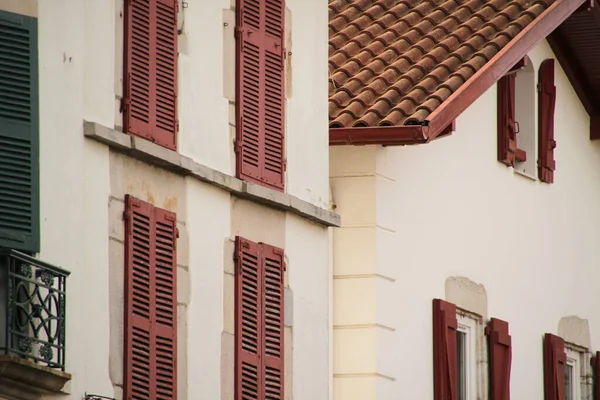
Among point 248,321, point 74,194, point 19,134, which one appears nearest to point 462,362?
point 248,321

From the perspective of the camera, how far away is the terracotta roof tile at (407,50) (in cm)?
2233

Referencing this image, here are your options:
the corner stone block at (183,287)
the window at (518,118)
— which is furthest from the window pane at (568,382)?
the corner stone block at (183,287)

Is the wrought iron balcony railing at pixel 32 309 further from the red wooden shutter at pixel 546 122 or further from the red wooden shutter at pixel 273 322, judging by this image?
the red wooden shutter at pixel 546 122

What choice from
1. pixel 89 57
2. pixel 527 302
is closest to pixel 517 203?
pixel 527 302

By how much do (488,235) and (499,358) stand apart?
1.28 metres

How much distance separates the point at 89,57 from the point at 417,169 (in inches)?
255

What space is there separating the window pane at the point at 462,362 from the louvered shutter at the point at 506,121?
2.13 metres

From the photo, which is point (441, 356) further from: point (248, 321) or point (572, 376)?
point (248, 321)

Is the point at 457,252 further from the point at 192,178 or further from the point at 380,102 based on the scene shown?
the point at 192,178

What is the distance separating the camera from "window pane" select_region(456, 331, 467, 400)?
23.8 meters

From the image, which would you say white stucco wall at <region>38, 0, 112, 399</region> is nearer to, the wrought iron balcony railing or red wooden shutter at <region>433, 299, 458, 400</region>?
the wrought iron balcony railing

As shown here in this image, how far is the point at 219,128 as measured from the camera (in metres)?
19.3

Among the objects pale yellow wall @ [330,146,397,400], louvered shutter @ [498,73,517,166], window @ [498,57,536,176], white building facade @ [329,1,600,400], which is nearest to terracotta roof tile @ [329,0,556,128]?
white building facade @ [329,1,600,400]

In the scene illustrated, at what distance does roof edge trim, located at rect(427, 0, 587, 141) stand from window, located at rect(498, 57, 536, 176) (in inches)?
24.4
